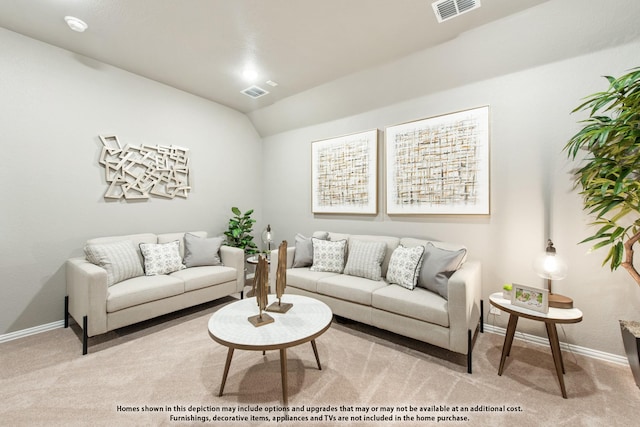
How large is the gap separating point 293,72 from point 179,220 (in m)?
2.51

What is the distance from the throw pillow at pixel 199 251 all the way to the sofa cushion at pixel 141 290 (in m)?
0.45

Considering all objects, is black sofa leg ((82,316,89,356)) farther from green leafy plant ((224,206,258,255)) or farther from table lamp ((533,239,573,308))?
table lamp ((533,239,573,308))

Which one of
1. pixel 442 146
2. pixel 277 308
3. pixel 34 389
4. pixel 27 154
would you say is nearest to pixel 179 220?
pixel 27 154

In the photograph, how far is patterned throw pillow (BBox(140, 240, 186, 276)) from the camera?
3.06 metres

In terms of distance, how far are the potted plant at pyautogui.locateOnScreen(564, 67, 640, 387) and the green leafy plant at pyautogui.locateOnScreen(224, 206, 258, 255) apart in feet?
12.4

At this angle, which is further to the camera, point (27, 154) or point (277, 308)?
point (27, 154)

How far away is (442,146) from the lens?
2.99 m

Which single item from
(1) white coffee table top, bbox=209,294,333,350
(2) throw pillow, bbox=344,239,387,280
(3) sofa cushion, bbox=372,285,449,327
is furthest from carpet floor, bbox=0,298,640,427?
(2) throw pillow, bbox=344,239,387,280

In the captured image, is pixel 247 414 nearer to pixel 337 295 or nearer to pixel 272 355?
pixel 272 355

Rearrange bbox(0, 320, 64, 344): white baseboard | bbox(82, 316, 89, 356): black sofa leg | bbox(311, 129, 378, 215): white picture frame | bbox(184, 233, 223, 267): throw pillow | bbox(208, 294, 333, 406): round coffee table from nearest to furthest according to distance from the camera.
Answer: bbox(208, 294, 333, 406): round coffee table
bbox(82, 316, 89, 356): black sofa leg
bbox(0, 320, 64, 344): white baseboard
bbox(184, 233, 223, 267): throw pillow
bbox(311, 129, 378, 215): white picture frame

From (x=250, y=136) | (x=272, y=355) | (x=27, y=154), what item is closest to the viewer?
(x=272, y=355)

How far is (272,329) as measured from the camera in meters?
1.78

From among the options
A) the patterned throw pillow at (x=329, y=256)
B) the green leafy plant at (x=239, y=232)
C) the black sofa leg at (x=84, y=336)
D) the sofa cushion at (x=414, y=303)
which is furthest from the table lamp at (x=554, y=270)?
the black sofa leg at (x=84, y=336)

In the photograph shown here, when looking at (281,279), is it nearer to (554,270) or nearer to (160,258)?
(160,258)
